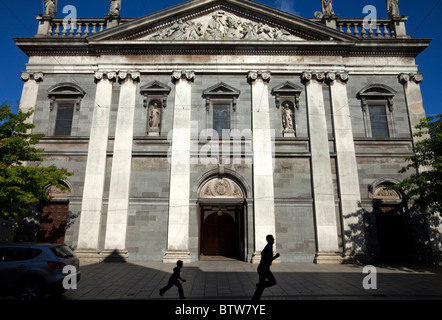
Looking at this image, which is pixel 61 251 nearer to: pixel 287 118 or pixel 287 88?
pixel 287 118

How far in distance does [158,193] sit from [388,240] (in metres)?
13.1

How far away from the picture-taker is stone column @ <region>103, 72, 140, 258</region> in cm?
1559

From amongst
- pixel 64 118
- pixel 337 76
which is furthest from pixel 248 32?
pixel 64 118

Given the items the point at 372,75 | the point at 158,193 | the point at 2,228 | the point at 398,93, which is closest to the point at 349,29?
the point at 372,75

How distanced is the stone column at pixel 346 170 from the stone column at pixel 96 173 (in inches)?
533

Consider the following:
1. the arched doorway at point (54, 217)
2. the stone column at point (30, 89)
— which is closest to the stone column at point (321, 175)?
the arched doorway at point (54, 217)

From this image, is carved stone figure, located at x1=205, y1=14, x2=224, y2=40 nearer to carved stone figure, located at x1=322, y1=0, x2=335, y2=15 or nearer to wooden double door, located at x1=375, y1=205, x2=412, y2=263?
carved stone figure, located at x1=322, y1=0, x2=335, y2=15

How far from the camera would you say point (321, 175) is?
16453 mm

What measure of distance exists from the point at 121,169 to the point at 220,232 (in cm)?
764

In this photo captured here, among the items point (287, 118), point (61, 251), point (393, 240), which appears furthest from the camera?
point (287, 118)

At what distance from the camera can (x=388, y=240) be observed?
16.0 metres

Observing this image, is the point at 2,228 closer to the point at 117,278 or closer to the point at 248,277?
the point at 117,278
